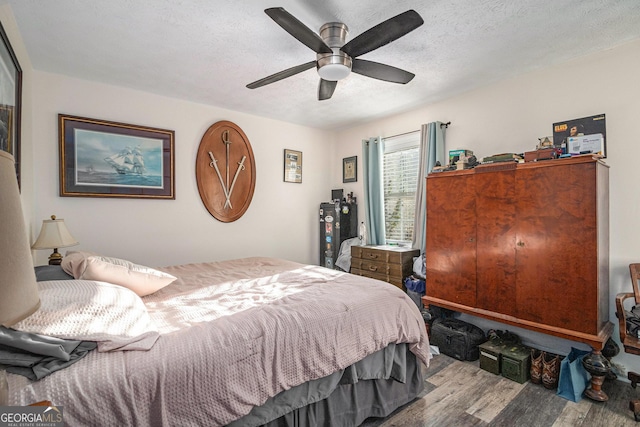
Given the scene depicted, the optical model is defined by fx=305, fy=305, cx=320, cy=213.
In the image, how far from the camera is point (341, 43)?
82.5 inches

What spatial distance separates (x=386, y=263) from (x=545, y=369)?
1.68 m

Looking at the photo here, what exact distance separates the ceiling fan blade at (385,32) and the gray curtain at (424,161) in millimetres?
1833

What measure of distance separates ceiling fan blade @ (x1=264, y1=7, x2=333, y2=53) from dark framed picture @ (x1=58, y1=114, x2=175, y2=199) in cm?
223

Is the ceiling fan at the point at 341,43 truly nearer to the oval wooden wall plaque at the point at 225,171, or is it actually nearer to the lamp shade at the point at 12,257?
the lamp shade at the point at 12,257

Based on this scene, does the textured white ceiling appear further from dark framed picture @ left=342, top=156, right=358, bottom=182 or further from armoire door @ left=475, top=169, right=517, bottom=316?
dark framed picture @ left=342, top=156, right=358, bottom=182

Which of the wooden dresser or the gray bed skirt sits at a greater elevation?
the wooden dresser

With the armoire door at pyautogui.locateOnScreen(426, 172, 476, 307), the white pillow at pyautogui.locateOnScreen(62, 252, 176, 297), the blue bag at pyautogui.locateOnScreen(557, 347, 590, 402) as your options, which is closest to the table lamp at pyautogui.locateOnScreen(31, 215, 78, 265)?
the white pillow at pyautogui.locateOnScreen(62, 252, 176, 297)

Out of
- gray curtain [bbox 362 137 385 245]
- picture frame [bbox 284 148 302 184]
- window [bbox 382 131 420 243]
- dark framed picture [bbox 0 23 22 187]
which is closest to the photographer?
dark framed picture [bbox 0 23 22 187]

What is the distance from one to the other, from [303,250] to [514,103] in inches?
123

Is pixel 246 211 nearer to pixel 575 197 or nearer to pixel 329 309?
pixel 329 309

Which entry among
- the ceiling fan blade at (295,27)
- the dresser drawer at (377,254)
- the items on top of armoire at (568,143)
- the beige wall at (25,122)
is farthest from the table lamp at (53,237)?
the items on top of armoire at (568,143)

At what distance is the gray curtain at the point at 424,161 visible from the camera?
3453 millimetres

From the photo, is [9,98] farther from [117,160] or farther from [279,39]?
[279,39]

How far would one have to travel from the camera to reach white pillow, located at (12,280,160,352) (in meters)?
1.14
